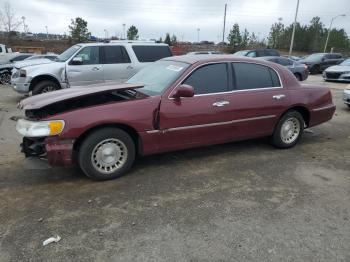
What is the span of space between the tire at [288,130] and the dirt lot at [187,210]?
1.33 feet

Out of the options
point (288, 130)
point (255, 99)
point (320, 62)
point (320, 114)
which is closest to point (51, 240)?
point (255, 99)

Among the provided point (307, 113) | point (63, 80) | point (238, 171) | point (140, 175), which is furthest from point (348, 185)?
point (63, 80)

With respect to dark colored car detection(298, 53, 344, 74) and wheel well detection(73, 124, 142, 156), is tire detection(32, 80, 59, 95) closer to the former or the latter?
wheel well detection(73, 124, 142, 156)

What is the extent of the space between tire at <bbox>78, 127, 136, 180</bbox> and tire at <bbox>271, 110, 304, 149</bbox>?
8.49ft

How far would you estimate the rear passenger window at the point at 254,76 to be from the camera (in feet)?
17.8

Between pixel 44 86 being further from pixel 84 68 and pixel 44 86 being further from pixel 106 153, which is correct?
pixel 106 153

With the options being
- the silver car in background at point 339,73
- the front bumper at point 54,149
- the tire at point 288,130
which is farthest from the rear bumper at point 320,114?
the silver car in background at point 339,73

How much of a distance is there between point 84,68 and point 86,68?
0.18ft

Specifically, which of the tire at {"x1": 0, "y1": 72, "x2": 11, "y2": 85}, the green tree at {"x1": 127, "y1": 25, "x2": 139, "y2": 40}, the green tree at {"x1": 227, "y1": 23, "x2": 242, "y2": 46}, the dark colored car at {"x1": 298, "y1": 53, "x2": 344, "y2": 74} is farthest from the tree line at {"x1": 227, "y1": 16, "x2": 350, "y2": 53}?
the tire at {"x1": 0, "y1": 72, "x2": 11, "y2": 85}

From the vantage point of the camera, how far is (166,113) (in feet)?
15.4

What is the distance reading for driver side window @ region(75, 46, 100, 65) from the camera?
10180 mm

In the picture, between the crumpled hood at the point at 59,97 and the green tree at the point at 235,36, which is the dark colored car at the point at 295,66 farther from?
the green tree at the point at 235,36

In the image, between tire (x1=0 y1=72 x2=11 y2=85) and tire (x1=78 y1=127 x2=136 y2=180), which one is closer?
tire (x1=78 y1=127 x2=136 y2=180)

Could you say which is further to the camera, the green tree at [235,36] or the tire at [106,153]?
the green tree at [235,36]
